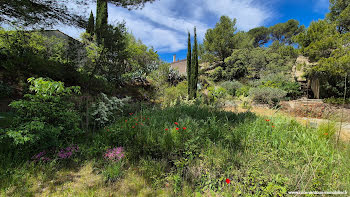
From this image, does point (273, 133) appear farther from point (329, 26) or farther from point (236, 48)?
point (236, 48)

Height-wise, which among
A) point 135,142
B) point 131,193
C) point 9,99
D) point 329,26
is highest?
point 329,26

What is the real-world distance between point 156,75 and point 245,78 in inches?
395

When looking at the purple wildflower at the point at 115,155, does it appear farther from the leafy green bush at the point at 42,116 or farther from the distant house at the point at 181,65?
the distant house at the point at 181,65

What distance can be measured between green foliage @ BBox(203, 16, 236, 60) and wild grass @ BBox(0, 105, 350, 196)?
15777 mm

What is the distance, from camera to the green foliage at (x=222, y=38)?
16.1 metres

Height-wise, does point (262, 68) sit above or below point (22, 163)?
above

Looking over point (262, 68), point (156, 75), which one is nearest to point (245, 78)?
point (262, 68)

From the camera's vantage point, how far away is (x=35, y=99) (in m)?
2.34

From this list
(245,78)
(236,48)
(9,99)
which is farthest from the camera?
(236,48)

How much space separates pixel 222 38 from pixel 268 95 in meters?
10.6

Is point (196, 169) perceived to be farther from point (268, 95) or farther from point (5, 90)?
point (268, 95)

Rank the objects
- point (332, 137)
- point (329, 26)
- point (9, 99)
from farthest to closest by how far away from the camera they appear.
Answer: point (329, 26) < point (9, 99) < point (332, 137)

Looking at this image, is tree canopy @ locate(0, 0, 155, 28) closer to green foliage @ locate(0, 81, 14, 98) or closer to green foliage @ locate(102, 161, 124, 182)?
green foliage @ locate(0, 81, 14, 98)

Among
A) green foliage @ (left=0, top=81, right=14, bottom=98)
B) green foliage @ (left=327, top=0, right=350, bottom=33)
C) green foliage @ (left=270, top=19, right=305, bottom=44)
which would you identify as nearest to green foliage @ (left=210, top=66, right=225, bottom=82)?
green foliage @ (left=327, top=0, right=350, bottom=33)
